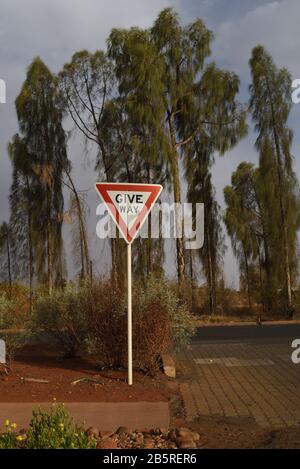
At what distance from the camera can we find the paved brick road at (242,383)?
7.32 m

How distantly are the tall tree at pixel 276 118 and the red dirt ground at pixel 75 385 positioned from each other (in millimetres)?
22992

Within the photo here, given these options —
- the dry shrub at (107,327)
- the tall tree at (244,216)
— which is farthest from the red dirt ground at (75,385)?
the tall tree at (244,216)

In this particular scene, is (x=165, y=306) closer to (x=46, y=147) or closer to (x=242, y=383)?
(x=242, y=383)

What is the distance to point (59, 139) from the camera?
35844 millimetres

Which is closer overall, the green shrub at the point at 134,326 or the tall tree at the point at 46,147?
the green shrub at the point at 134,326

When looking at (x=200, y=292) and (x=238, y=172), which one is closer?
(x=200, y=292)

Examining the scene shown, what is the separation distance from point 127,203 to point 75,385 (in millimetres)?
2708

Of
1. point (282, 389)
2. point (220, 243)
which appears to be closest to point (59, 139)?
point (220, 243)

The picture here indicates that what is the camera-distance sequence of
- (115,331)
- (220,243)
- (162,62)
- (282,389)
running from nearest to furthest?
1. (282,389)
2. (115,331)
3. (162,62)
4. (220,243)

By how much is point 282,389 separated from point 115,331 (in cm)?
264

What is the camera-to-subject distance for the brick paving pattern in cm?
729

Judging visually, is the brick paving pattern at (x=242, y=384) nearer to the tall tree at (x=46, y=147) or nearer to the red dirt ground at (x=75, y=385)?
the red dirt ground at (x=75, y=385)

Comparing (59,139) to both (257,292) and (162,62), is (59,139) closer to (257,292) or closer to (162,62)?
(162,62)

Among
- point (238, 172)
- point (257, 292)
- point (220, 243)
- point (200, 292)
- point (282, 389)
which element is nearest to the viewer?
point (282, 389)
